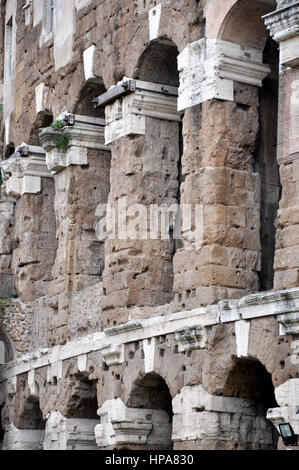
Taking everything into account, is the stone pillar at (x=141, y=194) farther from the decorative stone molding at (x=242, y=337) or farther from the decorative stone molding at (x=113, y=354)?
the decorative stone molding at (x=242, y=337)

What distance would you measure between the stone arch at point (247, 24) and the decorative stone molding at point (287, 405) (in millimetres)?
4565

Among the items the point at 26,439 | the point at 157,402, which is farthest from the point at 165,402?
the point at 26,439

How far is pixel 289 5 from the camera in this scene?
1541 cm

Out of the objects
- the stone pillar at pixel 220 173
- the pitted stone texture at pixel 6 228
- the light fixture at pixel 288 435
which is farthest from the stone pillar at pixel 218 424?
the pitted stone texture at pixel 6 228

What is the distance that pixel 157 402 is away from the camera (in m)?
18.7

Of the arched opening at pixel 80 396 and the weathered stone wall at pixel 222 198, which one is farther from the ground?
the weathered stone wall at pixel 222 198

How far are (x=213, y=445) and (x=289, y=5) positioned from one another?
517 cm

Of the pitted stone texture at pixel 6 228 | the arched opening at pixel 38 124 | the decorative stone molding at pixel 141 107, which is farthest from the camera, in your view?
the pitted stone texture at pixel 6 228

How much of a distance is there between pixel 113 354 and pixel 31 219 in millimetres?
4778

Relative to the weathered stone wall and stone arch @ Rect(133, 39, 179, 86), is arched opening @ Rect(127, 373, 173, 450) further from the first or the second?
stone arch @ Rect(133, 39, 179, 86)

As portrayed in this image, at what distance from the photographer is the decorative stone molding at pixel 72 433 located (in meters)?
20.3

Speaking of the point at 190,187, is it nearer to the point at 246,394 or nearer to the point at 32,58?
the point at 246,394

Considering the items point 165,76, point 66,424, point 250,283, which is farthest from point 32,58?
point 250,283

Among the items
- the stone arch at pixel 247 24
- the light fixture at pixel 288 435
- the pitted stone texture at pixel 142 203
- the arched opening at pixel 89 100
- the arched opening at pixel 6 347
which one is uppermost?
the arched opening at pixel 89 100
